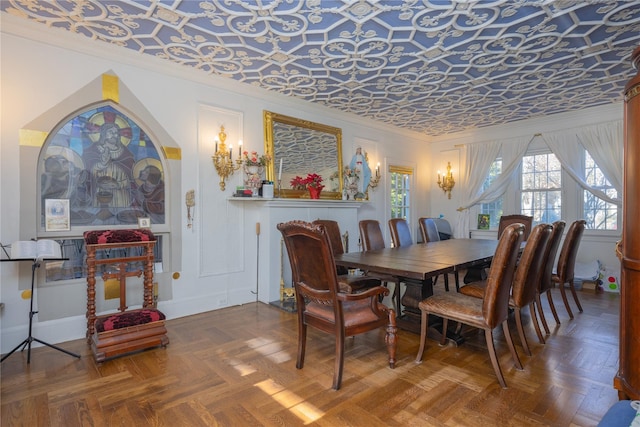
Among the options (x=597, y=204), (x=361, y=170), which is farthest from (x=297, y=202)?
(x=597, y=204)

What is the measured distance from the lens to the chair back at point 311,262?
209cm

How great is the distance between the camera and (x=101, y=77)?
10.4ft

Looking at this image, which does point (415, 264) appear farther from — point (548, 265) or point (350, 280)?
point (548, 265)

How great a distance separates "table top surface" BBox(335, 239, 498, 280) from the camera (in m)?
2.48

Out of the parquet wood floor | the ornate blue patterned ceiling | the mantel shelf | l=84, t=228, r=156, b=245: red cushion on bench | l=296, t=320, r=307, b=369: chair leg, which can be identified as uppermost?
the ornate blue patterned ceiling

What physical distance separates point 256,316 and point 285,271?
0.79 m

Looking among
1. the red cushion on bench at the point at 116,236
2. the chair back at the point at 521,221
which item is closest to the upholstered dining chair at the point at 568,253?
the chair back at the point at 521,221

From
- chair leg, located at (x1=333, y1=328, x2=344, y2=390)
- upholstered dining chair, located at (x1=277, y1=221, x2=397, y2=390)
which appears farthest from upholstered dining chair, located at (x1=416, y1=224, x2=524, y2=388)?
chair leg, located at (x1=333, y1=328, x2=344, y2=390)

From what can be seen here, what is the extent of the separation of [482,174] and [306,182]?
3.53 meters

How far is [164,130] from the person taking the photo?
3547 millimetres

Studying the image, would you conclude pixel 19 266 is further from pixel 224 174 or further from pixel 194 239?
Answer: pixel 224 174

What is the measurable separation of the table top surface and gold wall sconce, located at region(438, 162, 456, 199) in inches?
129

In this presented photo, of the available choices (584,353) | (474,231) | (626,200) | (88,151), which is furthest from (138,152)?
(474,231)

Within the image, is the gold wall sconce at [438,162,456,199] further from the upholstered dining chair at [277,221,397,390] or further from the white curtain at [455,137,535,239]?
the upholstered dining chair at [277,221,397,390]
